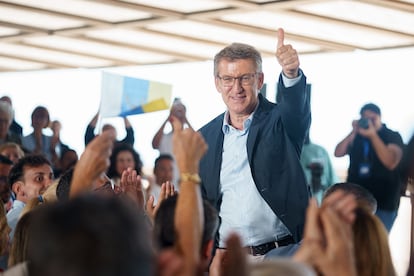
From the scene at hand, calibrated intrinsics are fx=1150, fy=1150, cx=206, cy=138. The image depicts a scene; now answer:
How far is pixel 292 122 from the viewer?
616 cm

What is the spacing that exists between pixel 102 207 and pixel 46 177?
6052 mm

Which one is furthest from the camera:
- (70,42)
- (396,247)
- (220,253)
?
(70,42)

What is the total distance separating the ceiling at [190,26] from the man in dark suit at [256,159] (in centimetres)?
393

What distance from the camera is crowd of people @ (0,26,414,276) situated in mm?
2232

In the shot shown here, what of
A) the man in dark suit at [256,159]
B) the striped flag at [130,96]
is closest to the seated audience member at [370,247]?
the man in dark suit at [256,159]

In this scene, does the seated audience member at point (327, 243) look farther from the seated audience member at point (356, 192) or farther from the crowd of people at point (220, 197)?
the seated audience member at point (356, 192)

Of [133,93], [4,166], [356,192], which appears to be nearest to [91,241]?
[356,192]

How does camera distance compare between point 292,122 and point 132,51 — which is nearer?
point 292,122

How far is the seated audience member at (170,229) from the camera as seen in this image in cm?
397

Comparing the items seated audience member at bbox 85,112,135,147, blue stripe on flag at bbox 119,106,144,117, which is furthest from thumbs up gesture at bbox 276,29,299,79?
seated audience member at bbox 85,112,135,147

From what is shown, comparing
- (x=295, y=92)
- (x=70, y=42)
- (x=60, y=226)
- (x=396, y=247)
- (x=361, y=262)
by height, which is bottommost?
(x=396, y=247)

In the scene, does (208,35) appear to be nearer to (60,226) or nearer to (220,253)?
(220,253)

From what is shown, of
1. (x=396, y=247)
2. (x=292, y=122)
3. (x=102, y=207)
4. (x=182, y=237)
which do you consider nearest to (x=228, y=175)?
(x=292, y=122)

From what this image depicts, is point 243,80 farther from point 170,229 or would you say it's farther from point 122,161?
point 122,161
